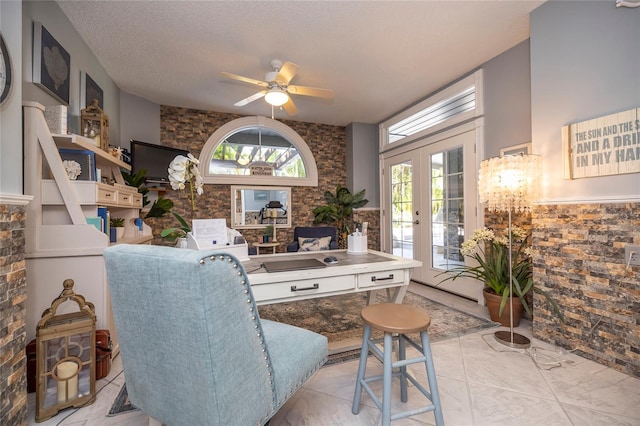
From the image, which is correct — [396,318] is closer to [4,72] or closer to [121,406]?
[121,406]

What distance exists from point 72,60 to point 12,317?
237 cm

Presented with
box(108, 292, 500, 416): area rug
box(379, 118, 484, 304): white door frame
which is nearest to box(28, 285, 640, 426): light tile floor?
box(108, 292, 500, 416): area rug

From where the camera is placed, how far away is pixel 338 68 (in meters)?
3.24

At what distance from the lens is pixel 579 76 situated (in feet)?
6.64

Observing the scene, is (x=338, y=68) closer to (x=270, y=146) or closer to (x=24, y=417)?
(x=270, y=146)

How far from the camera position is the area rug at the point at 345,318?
7.72ft

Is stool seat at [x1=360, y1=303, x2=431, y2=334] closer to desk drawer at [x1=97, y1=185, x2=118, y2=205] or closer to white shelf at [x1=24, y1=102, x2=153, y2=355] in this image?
white shelf at [x1=24, y1=102, x2=153, y2=355]

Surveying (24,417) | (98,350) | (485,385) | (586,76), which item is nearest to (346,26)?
(586,76)

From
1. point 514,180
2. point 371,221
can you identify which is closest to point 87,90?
point 514,180

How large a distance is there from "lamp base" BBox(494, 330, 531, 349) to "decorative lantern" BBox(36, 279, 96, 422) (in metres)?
2.88

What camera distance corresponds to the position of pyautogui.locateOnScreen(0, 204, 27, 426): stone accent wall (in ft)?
4.10

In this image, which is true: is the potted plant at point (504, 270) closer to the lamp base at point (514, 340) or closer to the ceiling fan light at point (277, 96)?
the lamp base at point (514, 340)

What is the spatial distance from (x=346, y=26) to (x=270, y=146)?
2881 millimetres

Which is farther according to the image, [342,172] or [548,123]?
[342,172]
